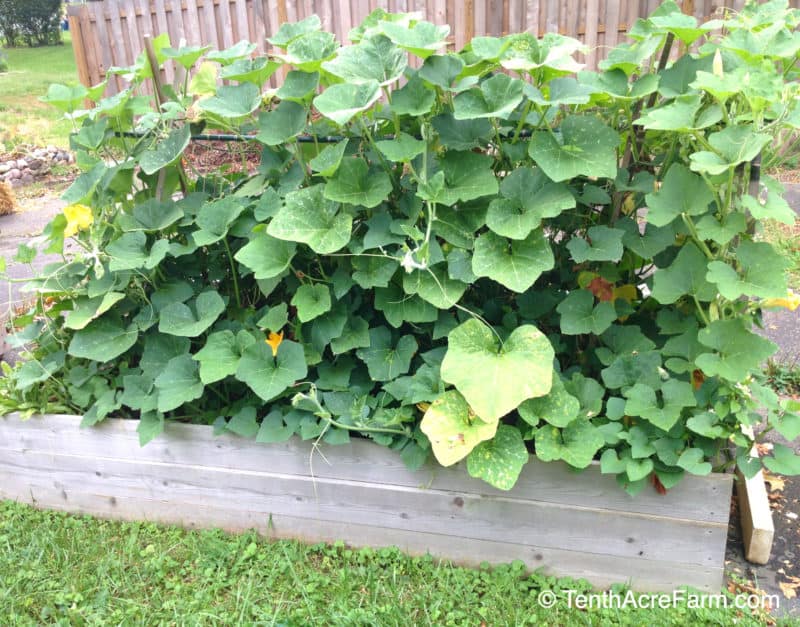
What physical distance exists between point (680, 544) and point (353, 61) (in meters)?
1.50

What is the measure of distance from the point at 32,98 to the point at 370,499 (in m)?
14.8

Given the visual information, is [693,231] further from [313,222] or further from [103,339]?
[103,339]

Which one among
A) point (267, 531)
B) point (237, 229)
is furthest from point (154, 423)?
point (237, 229)

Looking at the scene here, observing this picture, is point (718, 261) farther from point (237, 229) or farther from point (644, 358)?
point (237, 229)

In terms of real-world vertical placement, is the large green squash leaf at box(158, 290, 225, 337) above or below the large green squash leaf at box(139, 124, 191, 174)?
below

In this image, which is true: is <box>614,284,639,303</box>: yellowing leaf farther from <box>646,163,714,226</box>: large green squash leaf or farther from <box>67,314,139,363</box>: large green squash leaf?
<box>67,314,139,363</box>: large green squash leaf

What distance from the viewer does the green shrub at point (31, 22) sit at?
24750 millimetres

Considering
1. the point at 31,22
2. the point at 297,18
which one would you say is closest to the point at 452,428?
the point at 297,18

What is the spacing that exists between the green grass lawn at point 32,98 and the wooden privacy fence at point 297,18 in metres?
1.12

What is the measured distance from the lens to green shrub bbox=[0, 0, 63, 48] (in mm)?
24750

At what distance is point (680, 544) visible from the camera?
160cm

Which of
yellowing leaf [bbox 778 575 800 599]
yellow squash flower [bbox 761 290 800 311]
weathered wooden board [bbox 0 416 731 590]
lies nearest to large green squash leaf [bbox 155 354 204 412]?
weathered wooden board [bbox 0 416 731 590]

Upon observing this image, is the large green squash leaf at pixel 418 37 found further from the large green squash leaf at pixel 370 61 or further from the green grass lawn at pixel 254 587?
the green grass lawn at pixel 254 587

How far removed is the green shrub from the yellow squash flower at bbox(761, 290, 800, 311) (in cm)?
3006
